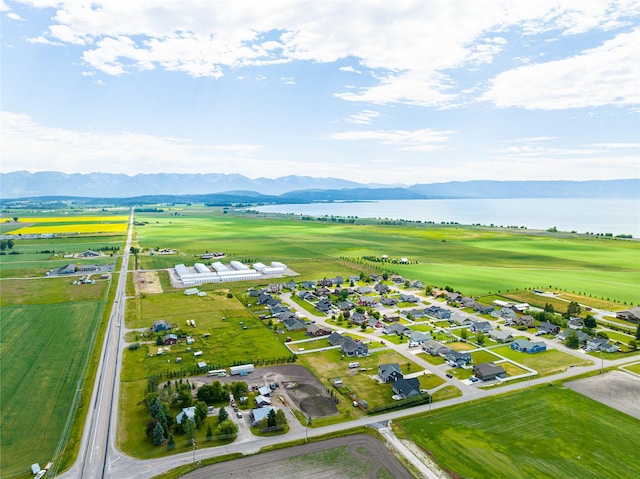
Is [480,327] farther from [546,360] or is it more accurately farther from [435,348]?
[435,348]

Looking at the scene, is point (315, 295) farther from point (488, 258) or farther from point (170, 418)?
point (488, 258)

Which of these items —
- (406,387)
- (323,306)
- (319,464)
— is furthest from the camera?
(323,306)

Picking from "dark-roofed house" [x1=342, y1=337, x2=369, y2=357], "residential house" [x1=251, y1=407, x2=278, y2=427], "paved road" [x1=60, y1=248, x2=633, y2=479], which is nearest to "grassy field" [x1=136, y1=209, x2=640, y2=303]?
"dark-roofed house" [x1=342, y1=337, x2=369, y2=357]

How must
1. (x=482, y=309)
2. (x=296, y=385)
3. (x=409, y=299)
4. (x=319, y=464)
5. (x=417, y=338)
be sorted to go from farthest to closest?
1. (x=409, y=299)
2. (x=482, y=309)
3. (x=417, y=338)
4. (x=296, y=385)
5. (x=319, y=464)

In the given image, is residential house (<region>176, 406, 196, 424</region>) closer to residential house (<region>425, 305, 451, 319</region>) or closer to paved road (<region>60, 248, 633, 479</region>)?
paved road (<region>60, 248, 633, 479</region>)

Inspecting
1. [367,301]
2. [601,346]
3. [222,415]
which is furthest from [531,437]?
[367,301]
